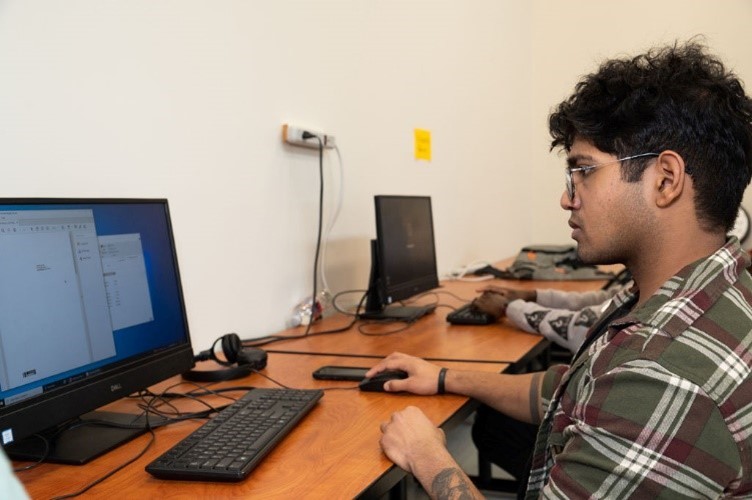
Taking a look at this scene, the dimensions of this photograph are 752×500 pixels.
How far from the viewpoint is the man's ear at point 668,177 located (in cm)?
100

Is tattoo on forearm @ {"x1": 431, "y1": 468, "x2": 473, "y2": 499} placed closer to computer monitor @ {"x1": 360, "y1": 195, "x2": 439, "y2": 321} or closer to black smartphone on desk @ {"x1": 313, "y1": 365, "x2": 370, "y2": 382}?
black smartphone on desk @ {"x1": 313, "y1": 365, "x2": 370, "y2": 382}

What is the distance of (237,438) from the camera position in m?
1.07

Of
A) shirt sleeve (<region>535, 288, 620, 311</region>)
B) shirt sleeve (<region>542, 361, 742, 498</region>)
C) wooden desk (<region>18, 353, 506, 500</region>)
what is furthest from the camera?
shirt sleeve (<region>535, 288, 620, 311</region>)

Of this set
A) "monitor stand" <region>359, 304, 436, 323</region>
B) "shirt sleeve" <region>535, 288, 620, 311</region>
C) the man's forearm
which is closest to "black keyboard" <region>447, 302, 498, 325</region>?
"monitor stand" <region>359, 304, 436, 323</region>

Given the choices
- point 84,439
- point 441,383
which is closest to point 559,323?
point 441,383

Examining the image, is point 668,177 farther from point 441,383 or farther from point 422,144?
point 422,144

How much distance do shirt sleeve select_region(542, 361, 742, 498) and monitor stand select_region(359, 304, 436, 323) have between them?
1.32 metres

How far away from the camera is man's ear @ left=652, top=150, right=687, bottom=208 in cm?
100

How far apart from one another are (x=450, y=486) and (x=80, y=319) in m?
0.69

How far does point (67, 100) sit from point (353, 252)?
50.9 inches

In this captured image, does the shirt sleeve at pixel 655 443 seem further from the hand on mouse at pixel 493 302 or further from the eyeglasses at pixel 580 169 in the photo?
the hand on mouse at pixel 493 302

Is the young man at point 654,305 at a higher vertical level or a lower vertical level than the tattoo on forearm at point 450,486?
higher

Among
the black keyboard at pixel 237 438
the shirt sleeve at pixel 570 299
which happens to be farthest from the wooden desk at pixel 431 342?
the black keyboard at pixel 237 438

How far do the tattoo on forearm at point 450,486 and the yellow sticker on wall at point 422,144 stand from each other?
2081 mm
